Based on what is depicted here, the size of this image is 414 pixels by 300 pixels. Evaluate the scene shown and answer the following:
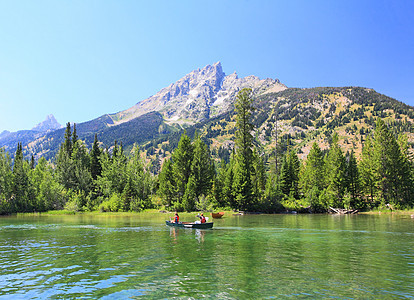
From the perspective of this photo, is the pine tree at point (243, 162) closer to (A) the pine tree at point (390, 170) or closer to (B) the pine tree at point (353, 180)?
(B) the pine tree at point (353, 180)

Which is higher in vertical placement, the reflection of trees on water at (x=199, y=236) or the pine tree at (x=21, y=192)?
the pine tree at (x=21, y=192)

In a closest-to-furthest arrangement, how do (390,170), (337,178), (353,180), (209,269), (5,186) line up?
(209,269) → (390,170) → (5,186) → (337,178) → (353,180)

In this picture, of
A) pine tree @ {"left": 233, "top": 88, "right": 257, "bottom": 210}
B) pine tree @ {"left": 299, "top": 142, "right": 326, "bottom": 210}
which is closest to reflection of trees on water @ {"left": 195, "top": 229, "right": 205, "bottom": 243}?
pine tree @ {"left": 233, "top": 88, "right": 257, "bottom": 210}

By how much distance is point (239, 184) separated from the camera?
85.4 m

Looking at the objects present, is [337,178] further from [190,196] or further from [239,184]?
[190,196]

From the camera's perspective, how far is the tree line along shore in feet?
278

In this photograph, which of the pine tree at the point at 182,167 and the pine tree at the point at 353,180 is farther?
the pine tree at the point at 353,180

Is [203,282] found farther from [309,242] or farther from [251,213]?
[251,213]

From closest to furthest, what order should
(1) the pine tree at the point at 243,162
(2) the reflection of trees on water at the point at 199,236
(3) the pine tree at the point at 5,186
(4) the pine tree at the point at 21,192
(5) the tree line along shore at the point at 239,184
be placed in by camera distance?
(2) the reflection of trees on water at the point at 199,236
(5) the tree line along shore at the point at 239,184
(1) the pine tree at the point at 243,162
(3) the pine tree at the point at 5,186
(4) the pine tree at the point at 21,192

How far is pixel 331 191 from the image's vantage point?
292ft

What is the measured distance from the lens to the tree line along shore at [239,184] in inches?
3334

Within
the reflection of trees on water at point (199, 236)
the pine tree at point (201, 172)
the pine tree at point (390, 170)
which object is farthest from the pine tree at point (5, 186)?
→ the pine tree at point (390, 170)

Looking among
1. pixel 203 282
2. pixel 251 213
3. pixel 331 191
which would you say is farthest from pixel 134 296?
pixel 331 191

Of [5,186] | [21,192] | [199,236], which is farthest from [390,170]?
[5,186]
